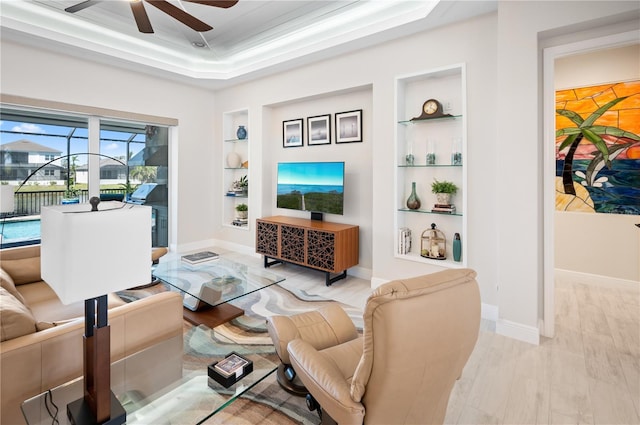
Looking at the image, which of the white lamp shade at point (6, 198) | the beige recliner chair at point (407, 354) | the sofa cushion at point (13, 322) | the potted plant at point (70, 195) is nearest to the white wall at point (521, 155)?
the beige recliner chair at point (407, 354)

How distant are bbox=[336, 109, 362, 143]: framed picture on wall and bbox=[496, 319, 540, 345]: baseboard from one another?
2553mm

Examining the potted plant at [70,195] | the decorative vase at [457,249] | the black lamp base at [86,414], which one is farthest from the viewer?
the potted plant at [70,195]

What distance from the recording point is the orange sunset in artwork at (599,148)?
11.4 ft

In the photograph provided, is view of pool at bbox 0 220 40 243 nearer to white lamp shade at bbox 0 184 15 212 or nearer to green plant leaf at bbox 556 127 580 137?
white lamp shade at bbox 0 184 15 212

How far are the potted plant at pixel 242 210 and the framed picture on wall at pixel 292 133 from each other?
130cm

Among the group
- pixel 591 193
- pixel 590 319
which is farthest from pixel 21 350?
pixel 591 193

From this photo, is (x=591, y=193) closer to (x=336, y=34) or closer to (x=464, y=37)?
(x=464, y=37)

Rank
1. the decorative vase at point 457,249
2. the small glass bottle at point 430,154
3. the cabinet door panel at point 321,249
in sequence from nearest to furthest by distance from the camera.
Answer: the decorative vase at point 457,249
the small glass bottle at point 430,154
the cabinet door panel at point 321,249

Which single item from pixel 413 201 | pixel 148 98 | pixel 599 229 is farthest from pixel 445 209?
pixel 148 98

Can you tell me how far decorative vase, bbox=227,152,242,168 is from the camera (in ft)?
18.1

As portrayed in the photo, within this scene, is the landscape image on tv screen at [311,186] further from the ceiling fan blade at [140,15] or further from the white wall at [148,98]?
the ceiling fan blade at [140,15]

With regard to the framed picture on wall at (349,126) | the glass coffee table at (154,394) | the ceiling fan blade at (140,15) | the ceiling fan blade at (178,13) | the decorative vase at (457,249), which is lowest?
the glass coffee table at (154,394)

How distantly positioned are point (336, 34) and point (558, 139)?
118 inches

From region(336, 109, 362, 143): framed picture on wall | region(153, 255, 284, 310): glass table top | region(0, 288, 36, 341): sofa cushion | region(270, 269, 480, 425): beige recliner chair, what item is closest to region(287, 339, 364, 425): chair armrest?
region(270, 269, 480, 425): beige recliner chair
